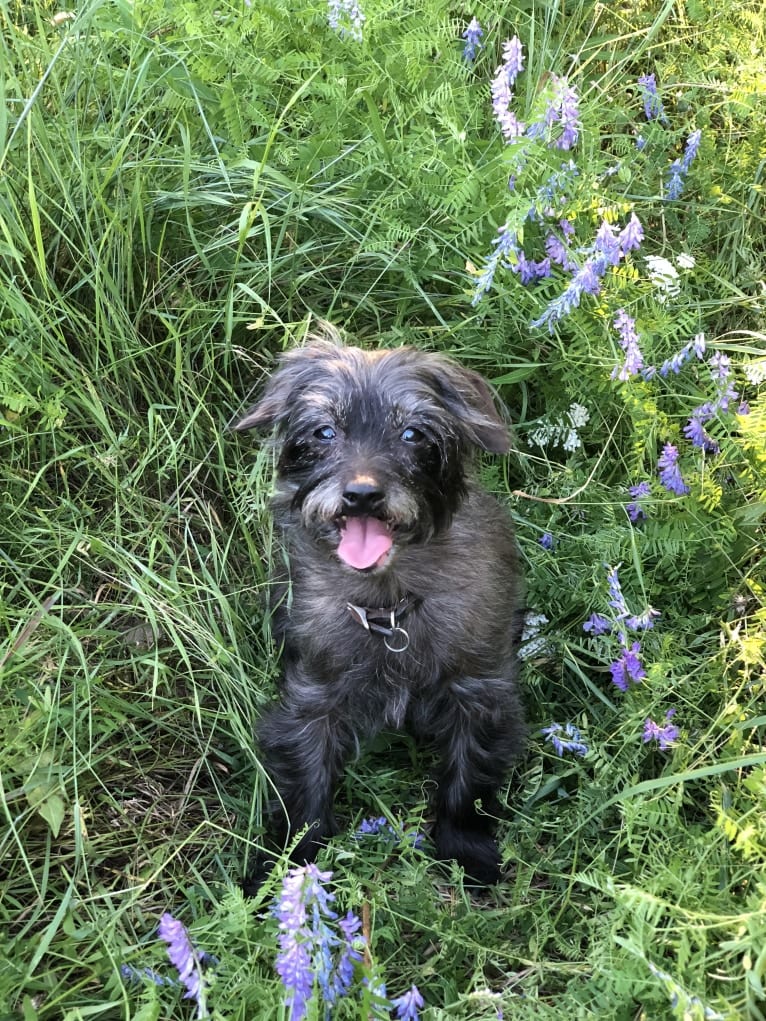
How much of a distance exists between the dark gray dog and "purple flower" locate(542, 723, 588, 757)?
0.19 meters

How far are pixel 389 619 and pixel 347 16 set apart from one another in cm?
209

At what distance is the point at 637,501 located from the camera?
10.3 ft

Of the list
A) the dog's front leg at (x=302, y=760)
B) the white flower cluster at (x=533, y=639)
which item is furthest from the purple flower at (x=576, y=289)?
the dog's front leg at (x=302, y=760)

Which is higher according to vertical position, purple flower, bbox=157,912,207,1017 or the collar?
purple flower, bbox=157,912,207,1017

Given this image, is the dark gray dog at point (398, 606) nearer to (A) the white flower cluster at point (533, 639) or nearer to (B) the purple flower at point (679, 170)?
(A) the white flower cluster at point (533, 639)

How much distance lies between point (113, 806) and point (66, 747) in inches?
9.9

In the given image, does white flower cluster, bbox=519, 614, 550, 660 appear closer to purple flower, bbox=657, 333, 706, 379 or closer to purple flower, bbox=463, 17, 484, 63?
purple flower, bbox=657, 333, 706, 379

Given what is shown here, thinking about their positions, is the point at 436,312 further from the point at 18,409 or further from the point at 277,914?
the point at 277,914

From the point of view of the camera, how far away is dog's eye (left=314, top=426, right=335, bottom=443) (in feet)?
9.41

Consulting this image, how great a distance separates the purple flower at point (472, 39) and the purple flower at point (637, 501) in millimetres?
1836

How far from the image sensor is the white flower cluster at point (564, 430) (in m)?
3.56

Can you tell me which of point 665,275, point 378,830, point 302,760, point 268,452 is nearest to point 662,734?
point 378,830

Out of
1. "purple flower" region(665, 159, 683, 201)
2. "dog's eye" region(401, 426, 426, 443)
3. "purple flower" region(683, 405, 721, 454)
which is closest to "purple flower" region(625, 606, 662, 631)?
"purple flower" region(683, 405, 721, 454)

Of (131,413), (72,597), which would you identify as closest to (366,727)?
(72,597)
